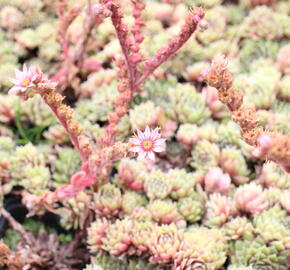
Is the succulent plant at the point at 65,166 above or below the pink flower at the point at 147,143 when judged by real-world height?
above

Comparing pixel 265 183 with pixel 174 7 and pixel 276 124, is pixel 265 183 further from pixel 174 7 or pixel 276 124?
pixel 174 7

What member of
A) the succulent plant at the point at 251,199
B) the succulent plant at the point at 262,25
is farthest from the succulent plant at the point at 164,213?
the succulent plant at the point at 262,25

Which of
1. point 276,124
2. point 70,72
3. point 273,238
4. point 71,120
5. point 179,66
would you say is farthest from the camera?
point 179,66

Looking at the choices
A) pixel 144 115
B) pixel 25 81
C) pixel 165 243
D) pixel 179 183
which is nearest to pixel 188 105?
pixel 144 115

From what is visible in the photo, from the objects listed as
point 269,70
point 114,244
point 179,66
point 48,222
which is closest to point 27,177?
point 48,222

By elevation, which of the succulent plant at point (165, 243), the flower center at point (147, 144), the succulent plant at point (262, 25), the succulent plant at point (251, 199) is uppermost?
Result: the succulent plant at point (262, 25)

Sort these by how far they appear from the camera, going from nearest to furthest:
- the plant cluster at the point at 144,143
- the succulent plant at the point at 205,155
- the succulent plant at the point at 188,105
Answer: the plant cluster at the point at 144,143 → the succulent plant at the point at 205,155 → the succulent plant at the point at 188,105

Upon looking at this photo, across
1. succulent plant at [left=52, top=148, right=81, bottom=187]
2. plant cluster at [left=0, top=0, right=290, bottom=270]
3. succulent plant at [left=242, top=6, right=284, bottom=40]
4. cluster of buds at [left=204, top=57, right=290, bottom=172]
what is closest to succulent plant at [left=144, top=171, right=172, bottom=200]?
plant cluster at [left=0, top=0, right=290, bottom=270]

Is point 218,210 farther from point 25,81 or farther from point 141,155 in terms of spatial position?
point 25,81

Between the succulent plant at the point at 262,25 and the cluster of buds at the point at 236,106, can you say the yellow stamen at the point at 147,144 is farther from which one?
the succulent plant at the point at 262,25
